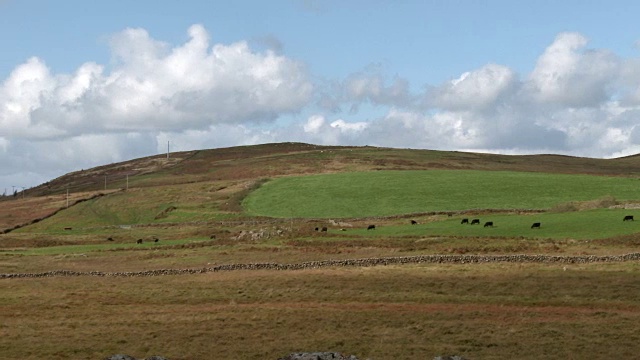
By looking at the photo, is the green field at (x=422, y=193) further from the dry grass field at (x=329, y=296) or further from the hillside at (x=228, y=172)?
the hillside at (x=228, y=172)

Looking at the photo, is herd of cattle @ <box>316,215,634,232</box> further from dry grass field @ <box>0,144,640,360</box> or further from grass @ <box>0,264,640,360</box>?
grass @ <box>0,264,640,360</box>

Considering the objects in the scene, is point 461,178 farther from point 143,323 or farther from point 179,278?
point 143,323

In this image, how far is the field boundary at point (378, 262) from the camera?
55.2 metres

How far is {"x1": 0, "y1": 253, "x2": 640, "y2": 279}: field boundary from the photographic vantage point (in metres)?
55.2

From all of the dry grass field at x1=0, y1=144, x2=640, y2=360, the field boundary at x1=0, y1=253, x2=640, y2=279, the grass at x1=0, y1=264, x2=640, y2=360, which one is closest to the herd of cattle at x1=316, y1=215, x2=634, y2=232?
the dry grass field at x1=0, y1=144, x2=640, y2=360

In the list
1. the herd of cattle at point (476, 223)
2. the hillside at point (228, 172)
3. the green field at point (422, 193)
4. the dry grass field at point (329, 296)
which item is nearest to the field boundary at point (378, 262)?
the dry grass field at point (329, 296)

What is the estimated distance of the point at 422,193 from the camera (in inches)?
4471

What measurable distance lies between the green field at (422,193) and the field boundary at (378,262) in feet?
137

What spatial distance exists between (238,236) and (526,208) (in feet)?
121

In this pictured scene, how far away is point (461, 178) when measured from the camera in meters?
126

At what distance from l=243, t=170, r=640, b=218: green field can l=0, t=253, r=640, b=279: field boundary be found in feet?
137

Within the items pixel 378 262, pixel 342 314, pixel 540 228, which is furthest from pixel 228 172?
pixel 342 314

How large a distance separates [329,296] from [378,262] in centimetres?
1254

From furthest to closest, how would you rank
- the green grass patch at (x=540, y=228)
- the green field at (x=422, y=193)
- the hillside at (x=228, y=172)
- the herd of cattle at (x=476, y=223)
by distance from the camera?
the hillside at (x=228, y=172)
the green field at (x=422, y=193)
the herd of cattle at (x=476, y=223)
the green grass patch at (x=540, y=228)
